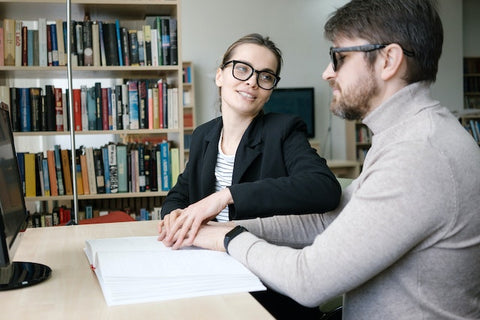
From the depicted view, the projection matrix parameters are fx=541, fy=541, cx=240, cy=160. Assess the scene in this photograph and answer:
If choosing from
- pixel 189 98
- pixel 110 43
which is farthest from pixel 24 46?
pixel 189 98

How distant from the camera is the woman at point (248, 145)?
58.7 inches

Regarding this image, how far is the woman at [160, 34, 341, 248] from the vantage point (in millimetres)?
1491

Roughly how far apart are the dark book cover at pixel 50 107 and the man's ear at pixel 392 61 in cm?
257

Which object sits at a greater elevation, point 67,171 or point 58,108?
point 58,108

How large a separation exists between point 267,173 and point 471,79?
8.72 metres

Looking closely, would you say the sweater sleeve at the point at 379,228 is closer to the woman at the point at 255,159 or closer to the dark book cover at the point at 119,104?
the woman at the point at 255,159

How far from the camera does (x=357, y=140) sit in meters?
7.81

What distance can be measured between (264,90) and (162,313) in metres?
0.99

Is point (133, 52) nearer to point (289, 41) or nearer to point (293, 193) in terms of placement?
point (293, 193)

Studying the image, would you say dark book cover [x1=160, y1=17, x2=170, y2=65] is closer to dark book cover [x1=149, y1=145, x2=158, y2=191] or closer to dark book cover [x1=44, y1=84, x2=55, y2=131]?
dark book cover [x1=149, y1=145, x2=158, y2=191]

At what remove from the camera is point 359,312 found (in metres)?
1.04

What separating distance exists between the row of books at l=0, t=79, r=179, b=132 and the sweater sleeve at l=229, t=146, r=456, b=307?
2.44 m

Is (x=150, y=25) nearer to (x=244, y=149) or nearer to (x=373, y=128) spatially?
(x=244, y=149)

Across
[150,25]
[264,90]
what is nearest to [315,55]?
[150,25]
